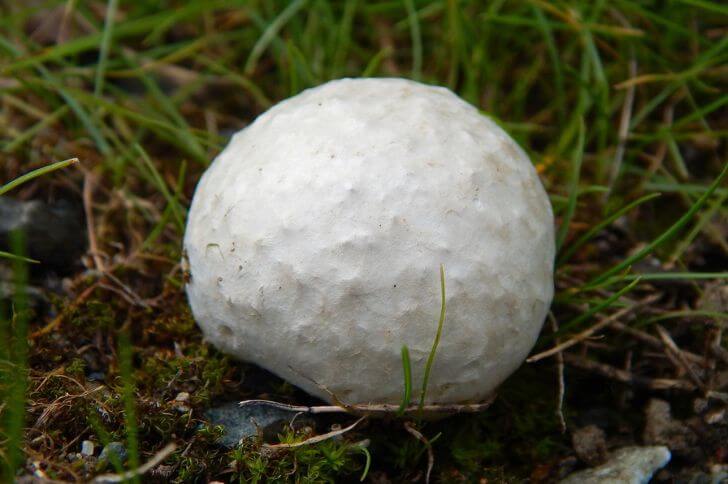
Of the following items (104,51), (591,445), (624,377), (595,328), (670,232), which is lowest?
(591,445)

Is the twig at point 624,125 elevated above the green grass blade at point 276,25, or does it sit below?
below

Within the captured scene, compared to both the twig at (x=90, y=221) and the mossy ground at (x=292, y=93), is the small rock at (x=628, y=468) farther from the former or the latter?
the twig at (x=90, y=221)

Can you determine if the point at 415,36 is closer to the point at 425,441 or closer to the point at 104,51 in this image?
the point at 104,51

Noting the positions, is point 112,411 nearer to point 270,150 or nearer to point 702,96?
point 270,150

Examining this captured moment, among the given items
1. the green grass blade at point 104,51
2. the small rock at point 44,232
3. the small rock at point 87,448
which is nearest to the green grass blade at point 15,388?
the small rock at point 87,448

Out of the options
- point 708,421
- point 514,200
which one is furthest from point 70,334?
point 708,421

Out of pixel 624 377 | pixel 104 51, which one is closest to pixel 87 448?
pixel 624 377
